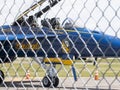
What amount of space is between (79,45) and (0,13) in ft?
26.2

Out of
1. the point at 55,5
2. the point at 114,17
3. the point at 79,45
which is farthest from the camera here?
the point at 79,45

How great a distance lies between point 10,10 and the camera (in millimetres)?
5398

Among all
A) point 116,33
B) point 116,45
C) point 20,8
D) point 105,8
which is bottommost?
point 116,45

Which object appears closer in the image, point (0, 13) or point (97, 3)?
point (97, 3)

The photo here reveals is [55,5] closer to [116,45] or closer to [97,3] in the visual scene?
[97,3]

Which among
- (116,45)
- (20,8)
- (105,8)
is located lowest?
(116,45)

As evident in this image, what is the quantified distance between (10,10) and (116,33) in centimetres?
159

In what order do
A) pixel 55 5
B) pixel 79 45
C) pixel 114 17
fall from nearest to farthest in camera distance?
pixel 114 17 < pixel 55 5 < pixel 79 45

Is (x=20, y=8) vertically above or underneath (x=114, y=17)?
above

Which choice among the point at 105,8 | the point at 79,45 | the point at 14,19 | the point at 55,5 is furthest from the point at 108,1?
→ the point at 79,45

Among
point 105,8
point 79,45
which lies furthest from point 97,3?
point 79,45

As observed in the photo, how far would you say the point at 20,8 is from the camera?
523cm

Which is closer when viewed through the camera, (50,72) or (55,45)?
(50,72)

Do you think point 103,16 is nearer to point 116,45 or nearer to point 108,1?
point 108,1
